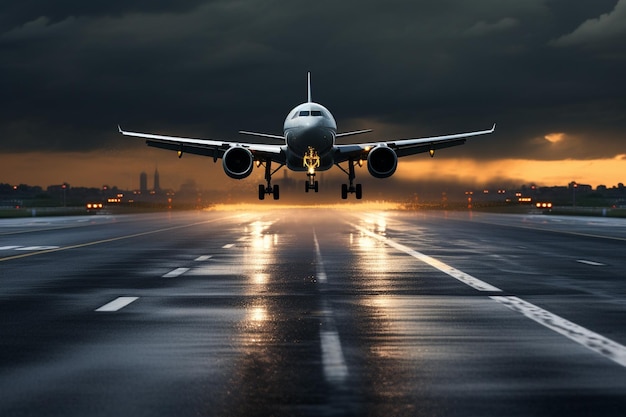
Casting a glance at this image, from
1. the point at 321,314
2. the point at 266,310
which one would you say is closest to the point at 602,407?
the point at 321,314

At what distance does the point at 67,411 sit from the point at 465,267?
50.9 feet

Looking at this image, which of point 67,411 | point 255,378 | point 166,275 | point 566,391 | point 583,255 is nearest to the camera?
point 67,411

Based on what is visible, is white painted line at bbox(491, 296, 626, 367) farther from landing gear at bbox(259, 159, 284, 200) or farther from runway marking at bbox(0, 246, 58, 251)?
landing gear at bbox(259, 159, 284, 200)

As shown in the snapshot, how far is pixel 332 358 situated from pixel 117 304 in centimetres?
575

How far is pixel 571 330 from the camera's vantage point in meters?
10.8

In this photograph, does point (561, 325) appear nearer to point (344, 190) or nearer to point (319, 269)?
point (319, 269)

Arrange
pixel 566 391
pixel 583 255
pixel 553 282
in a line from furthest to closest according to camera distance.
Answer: pixel 583 255 < pixel 553 282 < pixel 566 391

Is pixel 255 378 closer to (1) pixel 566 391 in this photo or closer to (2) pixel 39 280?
(1) pixel 566 391

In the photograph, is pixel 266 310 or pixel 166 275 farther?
pixel 166 275

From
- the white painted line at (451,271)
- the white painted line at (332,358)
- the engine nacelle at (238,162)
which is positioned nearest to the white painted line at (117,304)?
the white painted line at (332,358)

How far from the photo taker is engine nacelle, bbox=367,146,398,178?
45.8 metres

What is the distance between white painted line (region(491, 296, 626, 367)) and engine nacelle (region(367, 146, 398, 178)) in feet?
103

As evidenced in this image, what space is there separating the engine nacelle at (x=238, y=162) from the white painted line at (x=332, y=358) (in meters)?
34.9

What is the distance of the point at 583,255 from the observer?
1015 inches
